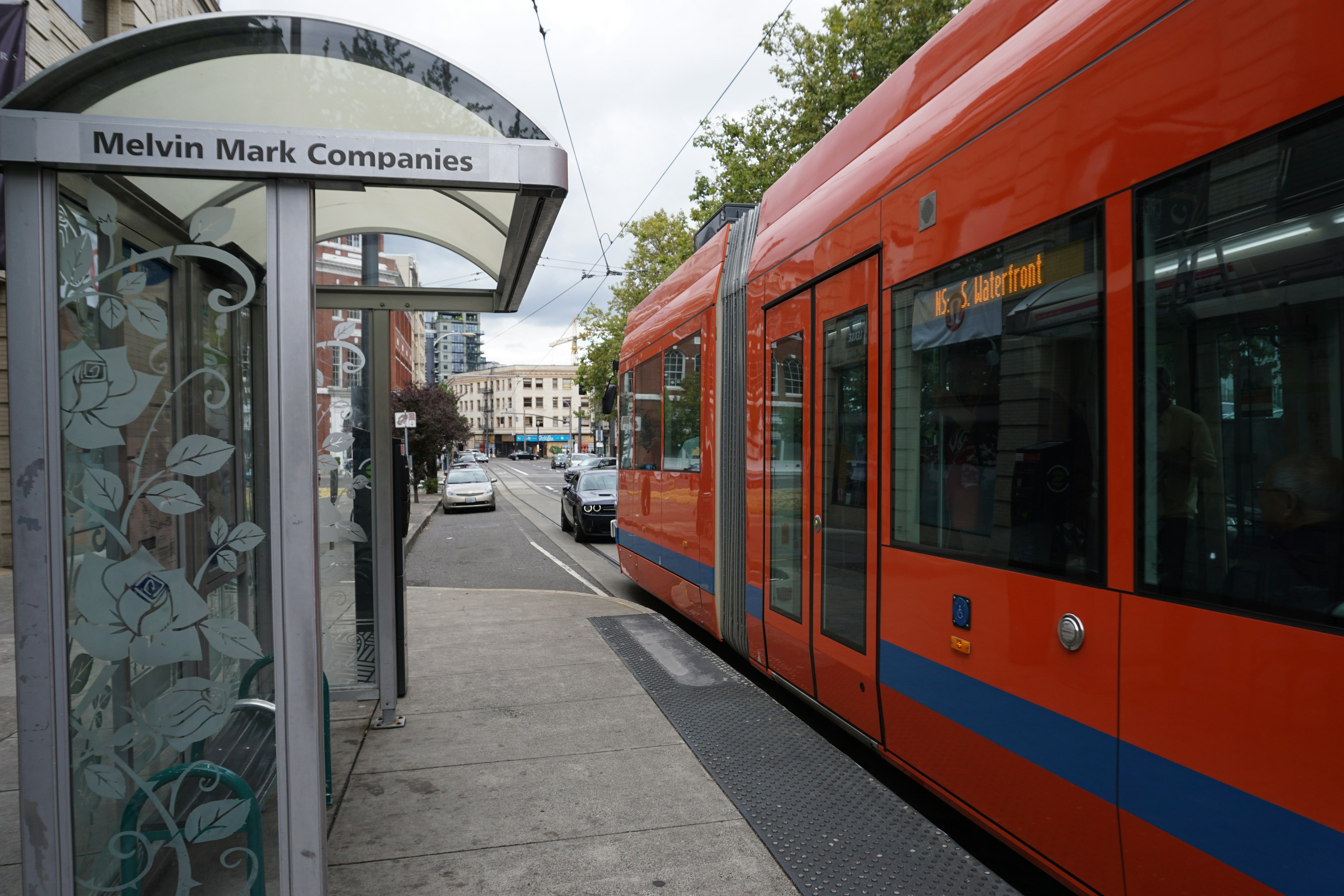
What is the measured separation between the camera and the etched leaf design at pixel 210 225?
8.68 feet

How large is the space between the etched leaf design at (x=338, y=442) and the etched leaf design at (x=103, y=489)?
2323mm

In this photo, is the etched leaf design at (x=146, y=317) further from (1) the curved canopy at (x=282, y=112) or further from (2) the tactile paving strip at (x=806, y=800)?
(2) the tactile paving strip at (x=806, y=800)

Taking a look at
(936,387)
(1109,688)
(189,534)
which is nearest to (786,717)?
(936,387)

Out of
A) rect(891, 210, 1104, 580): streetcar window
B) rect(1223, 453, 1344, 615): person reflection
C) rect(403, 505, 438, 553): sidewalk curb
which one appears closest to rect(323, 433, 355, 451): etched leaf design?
rect(891, 210, 1104, 580): streetcar window

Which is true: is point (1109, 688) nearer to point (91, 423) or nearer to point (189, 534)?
point (189, 534)

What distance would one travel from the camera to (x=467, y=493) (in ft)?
85.8

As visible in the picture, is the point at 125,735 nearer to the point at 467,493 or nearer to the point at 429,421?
the point at 467,493

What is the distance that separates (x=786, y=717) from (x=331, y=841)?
8.54 feet

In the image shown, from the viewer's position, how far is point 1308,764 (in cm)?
191

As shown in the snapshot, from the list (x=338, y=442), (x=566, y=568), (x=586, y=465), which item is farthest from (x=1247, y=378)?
(x=586, y=465)

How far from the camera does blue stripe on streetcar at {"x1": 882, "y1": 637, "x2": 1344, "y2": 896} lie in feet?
6.36

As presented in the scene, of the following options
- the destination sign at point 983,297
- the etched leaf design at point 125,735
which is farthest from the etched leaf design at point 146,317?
the destination sign at point 983,297

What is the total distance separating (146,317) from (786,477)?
3.40 meters

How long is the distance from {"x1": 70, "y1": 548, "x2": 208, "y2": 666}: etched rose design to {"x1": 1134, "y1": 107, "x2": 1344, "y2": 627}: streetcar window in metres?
2.77
